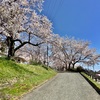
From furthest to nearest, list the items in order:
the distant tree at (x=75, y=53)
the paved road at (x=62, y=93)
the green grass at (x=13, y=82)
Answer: the distant tree at (x=75, y=53), the green grass at (x=13, y=82), the paved road at (x=62, y=93)

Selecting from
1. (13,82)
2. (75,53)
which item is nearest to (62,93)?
(13,82)

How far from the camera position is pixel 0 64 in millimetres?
24453

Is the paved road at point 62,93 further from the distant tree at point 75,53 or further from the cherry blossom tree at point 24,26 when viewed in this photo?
the distant tree at point 75,53

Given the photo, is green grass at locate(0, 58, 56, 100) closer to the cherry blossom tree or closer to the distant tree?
the cherry blossom tree

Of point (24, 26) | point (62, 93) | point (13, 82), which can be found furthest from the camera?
point (24, 26)

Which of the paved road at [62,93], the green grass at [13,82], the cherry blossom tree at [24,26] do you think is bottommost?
the paved road at [62,93]

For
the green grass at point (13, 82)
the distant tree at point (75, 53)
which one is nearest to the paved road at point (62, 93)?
the green grass at point (13, 82)

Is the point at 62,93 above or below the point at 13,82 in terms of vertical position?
below

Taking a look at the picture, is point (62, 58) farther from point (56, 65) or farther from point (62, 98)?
point (62, 98)

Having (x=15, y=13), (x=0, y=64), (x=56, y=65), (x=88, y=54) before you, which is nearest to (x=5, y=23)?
(x=15, y=13)

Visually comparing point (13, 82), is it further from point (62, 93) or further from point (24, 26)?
point (24, 26)

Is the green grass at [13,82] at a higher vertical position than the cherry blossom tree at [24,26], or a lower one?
lower

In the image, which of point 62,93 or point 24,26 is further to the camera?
point 24,26

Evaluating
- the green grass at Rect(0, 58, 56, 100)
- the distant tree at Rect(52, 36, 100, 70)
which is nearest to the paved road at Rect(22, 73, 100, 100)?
the green grass at Rect(0, 58, 56, 100)
